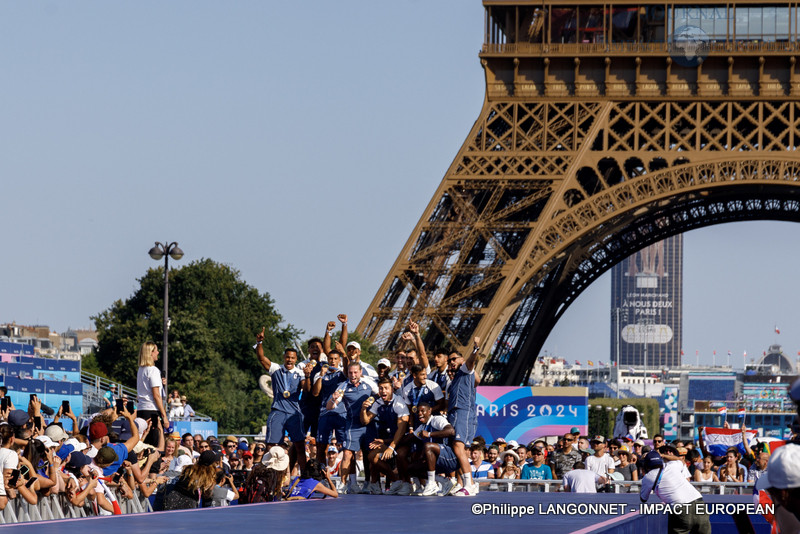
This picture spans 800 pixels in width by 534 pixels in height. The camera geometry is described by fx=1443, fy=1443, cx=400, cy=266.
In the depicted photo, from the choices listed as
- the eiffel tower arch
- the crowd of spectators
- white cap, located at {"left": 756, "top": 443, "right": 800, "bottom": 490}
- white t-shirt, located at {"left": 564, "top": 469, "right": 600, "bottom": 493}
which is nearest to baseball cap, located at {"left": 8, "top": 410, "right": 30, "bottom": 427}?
the crowd of spectators

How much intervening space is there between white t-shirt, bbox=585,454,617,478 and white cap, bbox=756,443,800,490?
11.1m

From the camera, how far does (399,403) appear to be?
15.2 m

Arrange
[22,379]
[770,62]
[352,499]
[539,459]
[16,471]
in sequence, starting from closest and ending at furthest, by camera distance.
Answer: [16,471]
[352,499]
[539,459]
[22,379]
[770,62]

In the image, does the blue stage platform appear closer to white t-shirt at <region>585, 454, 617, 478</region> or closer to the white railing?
the white railing

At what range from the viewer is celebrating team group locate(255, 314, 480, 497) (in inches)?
596

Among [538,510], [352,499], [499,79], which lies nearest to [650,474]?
[538,510]

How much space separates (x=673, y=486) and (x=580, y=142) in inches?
1090

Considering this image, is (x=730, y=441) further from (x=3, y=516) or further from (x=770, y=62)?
(x=3, y=516)

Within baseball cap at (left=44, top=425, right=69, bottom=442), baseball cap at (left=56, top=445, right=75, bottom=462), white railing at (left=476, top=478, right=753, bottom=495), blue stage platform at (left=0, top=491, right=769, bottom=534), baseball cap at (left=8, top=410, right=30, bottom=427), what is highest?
baseball cap at (left=8, top=410, right=30, bottom=427)

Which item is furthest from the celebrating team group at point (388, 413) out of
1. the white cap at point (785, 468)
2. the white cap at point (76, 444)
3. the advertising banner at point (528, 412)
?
the advertising banner at point (528, 412)

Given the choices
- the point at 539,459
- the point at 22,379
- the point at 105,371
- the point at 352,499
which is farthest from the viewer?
the point at 105,371

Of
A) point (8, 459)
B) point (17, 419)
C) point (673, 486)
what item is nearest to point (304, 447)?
point (17, 419)

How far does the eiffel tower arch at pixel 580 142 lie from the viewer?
127ft

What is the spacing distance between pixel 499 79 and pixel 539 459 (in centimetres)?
A: 2280
